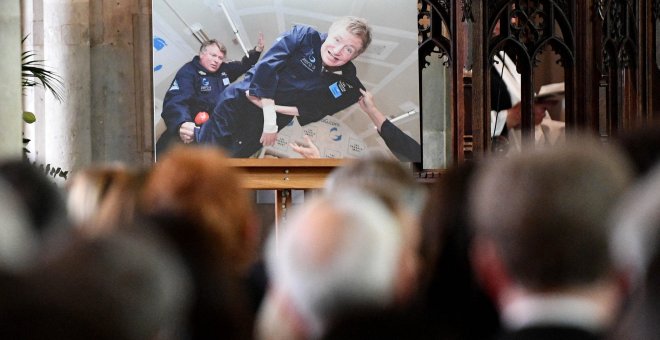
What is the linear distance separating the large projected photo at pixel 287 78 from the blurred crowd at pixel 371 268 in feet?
22.4

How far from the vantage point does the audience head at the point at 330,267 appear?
1.45 m

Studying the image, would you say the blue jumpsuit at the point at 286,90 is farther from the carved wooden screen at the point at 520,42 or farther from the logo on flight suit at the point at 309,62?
the carved wooden screen at the point at 520,42

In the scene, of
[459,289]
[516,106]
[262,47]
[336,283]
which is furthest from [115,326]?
[516,106]

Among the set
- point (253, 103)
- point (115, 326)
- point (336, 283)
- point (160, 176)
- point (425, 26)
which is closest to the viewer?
point (115, 326)

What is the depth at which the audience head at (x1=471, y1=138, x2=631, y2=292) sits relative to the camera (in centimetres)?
146

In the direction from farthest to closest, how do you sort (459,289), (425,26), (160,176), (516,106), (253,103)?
(516,106) → (253,103) → (425,26) → (160,176) → (459,289)

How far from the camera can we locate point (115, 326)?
108 cm

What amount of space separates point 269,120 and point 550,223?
7598 millimetres

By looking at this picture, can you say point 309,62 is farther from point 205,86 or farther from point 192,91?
point 192,91

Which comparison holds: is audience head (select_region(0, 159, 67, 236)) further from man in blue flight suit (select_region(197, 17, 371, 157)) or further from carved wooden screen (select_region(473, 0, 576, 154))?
man in blue flight suit (select_region(197, 17, 371, 157))

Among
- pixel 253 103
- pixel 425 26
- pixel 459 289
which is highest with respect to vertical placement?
pixel 425 26

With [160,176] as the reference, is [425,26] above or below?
above

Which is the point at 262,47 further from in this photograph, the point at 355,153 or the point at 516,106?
the point at 516,106

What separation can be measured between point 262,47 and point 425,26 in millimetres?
1540
